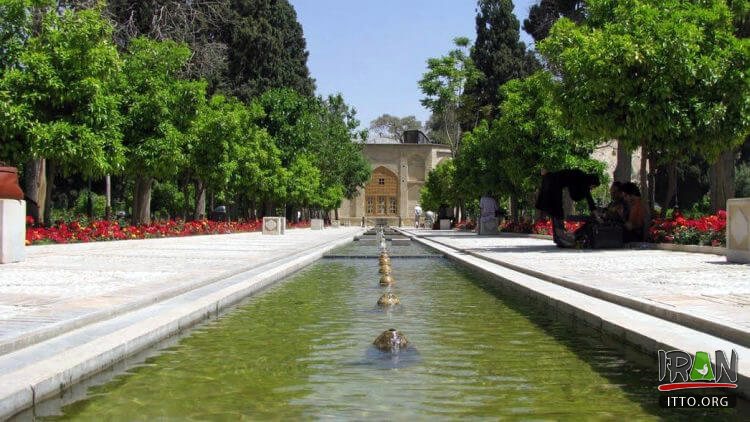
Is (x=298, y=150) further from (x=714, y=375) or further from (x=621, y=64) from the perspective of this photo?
(x=714, y=375)

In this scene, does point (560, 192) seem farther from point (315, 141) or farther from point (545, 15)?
point (315, 141)

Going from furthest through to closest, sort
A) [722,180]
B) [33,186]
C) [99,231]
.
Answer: [33,186] < [722,180] < [99,231]

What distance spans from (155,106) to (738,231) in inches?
758

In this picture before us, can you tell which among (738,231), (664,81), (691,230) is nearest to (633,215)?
(691,230)

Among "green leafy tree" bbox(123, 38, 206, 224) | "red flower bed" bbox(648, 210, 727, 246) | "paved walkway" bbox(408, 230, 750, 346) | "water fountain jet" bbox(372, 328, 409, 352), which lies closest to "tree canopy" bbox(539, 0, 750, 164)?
"red flower bed" bbox(648, 210, 727, 246)

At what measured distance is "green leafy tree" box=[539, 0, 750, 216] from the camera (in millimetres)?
17062

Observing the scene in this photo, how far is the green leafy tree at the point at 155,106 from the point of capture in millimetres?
26078

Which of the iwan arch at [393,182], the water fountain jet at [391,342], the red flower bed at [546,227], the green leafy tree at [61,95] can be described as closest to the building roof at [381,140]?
the iwan arch at [393,182]

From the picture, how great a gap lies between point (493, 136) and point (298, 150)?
17495mm

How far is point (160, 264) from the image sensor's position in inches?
545

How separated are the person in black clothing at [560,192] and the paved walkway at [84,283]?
265 inches

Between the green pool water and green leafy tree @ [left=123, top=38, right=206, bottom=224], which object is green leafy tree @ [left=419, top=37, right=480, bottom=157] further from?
the green pool water

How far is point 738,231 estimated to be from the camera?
1322 cm

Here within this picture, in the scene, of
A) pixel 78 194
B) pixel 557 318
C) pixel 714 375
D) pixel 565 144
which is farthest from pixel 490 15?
pixel 714 375
